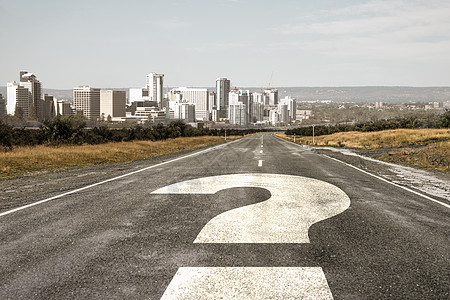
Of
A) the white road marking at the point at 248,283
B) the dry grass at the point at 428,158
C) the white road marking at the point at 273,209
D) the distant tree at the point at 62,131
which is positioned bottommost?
the dry grass at the point at 428,158

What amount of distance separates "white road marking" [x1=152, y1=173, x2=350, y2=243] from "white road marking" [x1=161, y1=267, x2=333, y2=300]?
889 millimetres

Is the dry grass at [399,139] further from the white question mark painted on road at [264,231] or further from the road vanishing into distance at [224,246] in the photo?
the road vanishing into distance at [224,246]

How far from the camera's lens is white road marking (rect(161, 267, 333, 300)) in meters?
2.84

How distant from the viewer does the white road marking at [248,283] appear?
9.31ft

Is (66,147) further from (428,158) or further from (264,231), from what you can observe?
(428,158)

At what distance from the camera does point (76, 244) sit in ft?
13.5

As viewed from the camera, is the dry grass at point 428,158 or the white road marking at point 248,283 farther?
the dry grass at point 428,158

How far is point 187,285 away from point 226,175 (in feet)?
24.0

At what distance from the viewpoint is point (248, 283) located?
3053mm

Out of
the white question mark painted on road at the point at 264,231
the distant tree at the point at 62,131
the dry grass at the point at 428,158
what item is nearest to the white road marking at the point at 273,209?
the white question mark painted on road at the point at 264,231

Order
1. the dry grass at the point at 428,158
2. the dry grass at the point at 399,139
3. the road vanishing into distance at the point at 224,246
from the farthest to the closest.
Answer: the dry grass at the point at 399,139, the dry grass at the point at 428,158, the road vanishing into distance at the point at 224,246

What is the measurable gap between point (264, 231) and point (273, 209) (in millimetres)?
1316

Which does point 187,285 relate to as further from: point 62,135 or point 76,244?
point 62,135

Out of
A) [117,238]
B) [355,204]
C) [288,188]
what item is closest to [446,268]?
[355,204]
